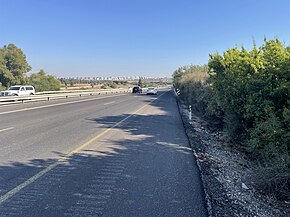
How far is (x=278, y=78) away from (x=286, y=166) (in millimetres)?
3865

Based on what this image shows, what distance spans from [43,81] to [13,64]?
7.23 metres

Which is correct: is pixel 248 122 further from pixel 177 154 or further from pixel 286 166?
pixel 286 166

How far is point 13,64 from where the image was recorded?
199 feet

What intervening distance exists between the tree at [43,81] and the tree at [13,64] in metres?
2.80

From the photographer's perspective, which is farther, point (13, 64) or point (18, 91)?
point (13, 64)

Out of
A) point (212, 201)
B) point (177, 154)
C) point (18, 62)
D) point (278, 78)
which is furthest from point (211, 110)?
point (18, 62)

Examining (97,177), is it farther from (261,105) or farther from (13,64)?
(13,64)

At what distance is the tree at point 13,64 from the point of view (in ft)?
190

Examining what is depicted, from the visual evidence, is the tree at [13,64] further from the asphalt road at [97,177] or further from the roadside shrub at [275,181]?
the roadside shrub at [275,181]

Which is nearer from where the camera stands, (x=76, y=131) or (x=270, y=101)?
(x=270, y=101)

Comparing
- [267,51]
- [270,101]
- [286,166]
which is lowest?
[286,166]

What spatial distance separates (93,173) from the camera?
590cm

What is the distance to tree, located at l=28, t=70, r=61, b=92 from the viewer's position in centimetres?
6025

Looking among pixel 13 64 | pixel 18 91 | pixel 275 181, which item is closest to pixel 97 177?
pixel 275 181
